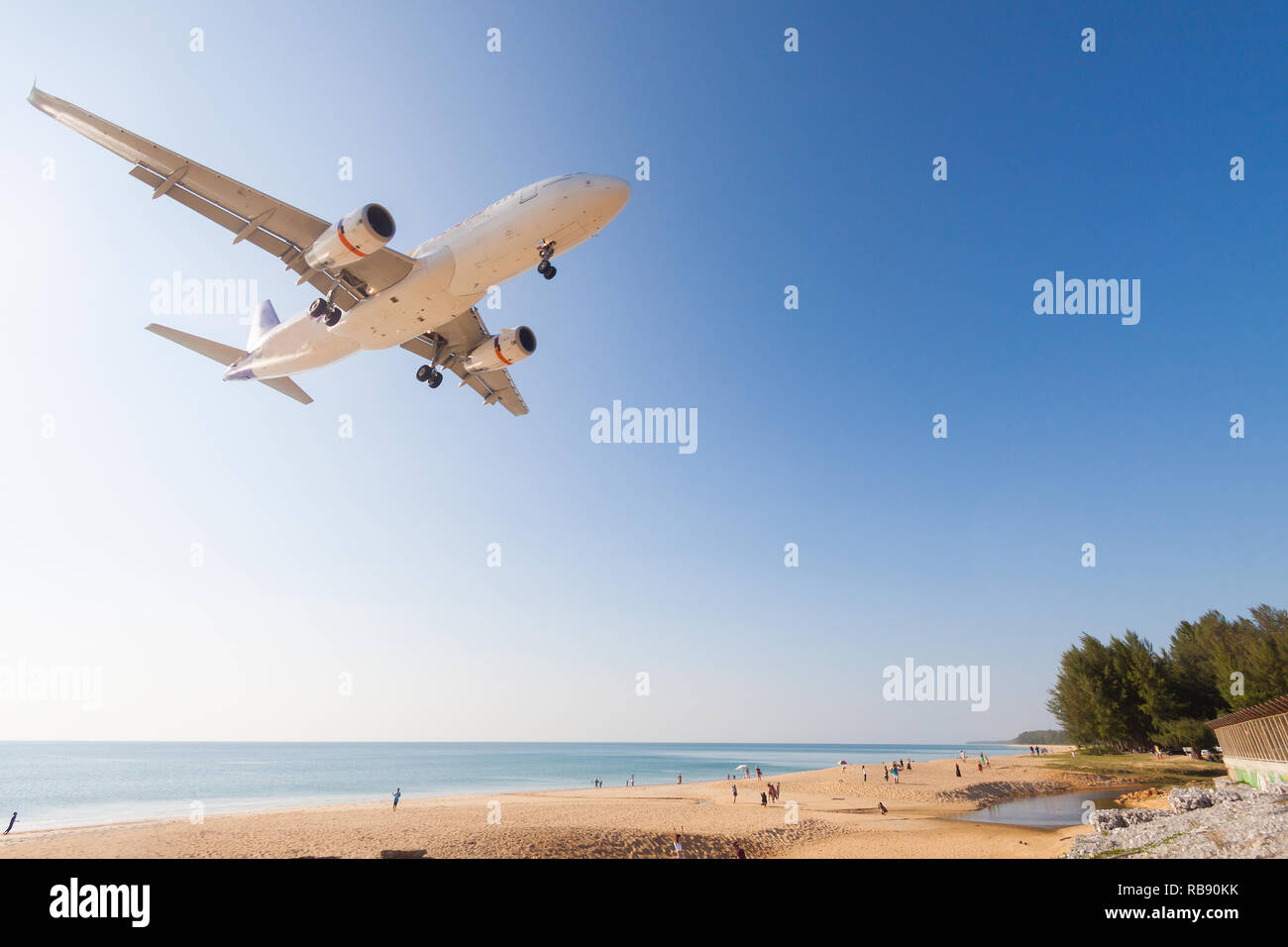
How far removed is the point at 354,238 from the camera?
17.1 meters

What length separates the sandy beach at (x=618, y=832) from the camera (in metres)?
22.5

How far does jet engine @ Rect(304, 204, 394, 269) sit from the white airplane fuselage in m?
1.59

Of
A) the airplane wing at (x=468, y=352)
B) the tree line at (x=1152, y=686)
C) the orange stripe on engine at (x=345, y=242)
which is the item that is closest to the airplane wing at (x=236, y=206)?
the orange stripe on engine at (x=345, y=242)

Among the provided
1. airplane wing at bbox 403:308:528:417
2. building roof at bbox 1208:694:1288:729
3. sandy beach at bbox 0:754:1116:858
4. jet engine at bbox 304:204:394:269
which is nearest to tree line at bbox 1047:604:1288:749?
sandy beach at bbox 0:754:1116:858

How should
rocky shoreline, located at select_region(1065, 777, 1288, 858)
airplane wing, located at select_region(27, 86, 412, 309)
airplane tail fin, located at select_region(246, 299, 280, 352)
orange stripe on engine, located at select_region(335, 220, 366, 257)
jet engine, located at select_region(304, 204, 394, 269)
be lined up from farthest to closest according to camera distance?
airplane tail fin, located at select_region(246, 299, 280, 352)
orange stripe on engine, located at select_region(335, 220, 366, 257)
jet engine, located at select_region(304, 204, 394, 269)
airplane wing, located at select_region(27, 86, 412, 309)
rocky shoreline, located at select_region(1065, 777, 1288, 858)

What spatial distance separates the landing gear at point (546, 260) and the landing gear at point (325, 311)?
7631mm

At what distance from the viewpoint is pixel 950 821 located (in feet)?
97.2

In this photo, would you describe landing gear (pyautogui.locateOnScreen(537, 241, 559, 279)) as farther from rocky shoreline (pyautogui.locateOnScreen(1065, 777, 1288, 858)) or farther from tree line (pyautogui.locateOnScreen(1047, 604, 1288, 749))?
tree line (pyautogui.locateOnScreen(1047, 604, 1288, 749))

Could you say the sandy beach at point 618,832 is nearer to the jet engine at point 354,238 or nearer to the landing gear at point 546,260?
the jet engine at point 354,238

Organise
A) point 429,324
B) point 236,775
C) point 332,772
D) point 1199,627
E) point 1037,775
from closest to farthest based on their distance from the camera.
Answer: point 429,324 < point 1037,775 < point 1199,627 < point 236,775 < point 332,772

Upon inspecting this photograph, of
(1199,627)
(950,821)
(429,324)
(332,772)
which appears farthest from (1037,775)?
(332,772)

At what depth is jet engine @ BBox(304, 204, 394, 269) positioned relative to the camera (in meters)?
17.0
